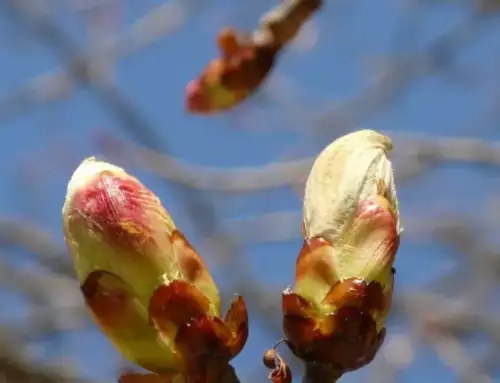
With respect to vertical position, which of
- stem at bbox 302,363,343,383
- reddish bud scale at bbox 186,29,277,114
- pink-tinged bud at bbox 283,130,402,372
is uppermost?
reddish bud scale at bbox 186,29,277,114

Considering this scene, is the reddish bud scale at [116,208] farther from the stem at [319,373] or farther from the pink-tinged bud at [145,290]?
the stem at [319,373]

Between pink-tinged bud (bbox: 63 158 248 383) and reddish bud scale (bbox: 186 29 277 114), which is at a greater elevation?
reddish bud scale (bbox: 186 29 277 114)

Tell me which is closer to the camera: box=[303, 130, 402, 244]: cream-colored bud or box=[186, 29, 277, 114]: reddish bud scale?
box=[303, 130, 402, 244]: cream-colored bud

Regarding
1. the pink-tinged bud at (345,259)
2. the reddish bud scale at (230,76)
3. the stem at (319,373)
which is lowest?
the stem at (319,373)

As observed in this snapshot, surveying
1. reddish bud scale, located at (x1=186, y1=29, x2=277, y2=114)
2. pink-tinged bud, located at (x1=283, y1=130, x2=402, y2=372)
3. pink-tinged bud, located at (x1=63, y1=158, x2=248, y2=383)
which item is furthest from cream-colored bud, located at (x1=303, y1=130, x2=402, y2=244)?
reddish bud scale, located at (x1=186, y1=29, x2=277, y2=114)

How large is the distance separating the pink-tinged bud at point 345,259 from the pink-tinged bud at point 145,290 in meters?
0.06

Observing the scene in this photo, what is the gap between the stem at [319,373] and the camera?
764mm

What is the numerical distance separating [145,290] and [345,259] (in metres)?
0.17

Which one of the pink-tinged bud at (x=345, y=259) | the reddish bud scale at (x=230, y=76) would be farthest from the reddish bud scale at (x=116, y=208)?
the reddish bud scale at (x=230, y=76)

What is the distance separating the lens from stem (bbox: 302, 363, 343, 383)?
76 cm

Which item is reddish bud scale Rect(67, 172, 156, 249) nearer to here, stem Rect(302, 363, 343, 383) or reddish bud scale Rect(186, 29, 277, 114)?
stem Rect(302, 363, 343, 383)

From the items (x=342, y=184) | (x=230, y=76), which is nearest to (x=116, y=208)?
(x=342, y=184)

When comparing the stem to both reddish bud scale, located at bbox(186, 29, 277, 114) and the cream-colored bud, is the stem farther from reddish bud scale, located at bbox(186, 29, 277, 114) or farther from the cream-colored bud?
reddish bud scale, located at bbox(186, 29, 277, 114)

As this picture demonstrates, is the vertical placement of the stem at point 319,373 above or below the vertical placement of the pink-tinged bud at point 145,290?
below
